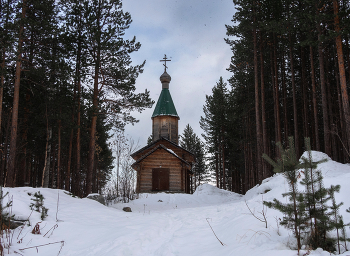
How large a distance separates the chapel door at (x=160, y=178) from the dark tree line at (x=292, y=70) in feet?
27.5

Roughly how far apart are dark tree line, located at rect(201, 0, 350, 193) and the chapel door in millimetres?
8379

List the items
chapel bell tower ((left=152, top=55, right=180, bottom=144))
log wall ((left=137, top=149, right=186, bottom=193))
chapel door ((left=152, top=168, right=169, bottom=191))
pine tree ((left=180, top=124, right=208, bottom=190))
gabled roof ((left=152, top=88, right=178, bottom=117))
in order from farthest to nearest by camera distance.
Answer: pine tree ((left=180, top=124, right=208, bottom=190)), gabled roof ((left=152, top=88, right=178, bottom=117)), chapel bell tower ((left=152, top=55, right=180, bottom=144)), chapel door ((left=152, top=168, right=169, bottom=191)), log wall ((left=137, top=149, right=186, bottom=193))

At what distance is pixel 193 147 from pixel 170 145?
57.8 feet

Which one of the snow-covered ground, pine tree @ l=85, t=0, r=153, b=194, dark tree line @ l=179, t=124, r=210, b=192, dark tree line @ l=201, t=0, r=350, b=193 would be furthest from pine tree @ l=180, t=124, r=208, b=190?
the snow-covered ground

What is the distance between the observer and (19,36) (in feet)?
41.3

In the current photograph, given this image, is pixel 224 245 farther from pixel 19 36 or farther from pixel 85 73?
pixel 85 73

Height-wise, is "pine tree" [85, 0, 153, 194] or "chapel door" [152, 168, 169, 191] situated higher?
"pine tree" [85, 0, 153, 194]

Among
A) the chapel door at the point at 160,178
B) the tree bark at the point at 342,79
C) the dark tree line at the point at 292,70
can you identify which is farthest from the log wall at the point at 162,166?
the tree bark at the point at 342,79

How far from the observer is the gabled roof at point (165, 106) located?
31.3m

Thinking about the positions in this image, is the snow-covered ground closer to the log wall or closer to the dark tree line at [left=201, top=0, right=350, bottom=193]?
the dark tree line at [left=201, top=0, right=350, bottom=193]

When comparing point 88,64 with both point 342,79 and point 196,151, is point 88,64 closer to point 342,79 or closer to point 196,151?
point 342,79

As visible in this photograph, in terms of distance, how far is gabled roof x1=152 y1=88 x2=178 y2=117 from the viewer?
31.3 meters

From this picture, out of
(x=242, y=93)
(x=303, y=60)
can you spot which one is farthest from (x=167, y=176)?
(x=303, y=60)

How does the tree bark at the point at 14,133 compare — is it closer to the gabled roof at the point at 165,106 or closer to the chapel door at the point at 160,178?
the chapel door at the point at 160,178
